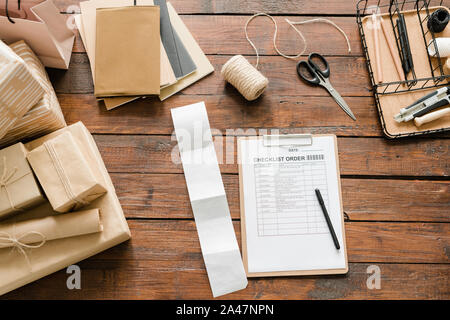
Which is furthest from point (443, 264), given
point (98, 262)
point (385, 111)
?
point (98, 262)

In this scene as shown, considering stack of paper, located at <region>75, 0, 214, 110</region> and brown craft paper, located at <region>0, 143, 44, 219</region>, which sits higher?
stack of paper, located at <region>75, 0, 214, 110</region>

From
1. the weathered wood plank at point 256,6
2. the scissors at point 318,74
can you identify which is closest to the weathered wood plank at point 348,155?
the scissors at point 318,74

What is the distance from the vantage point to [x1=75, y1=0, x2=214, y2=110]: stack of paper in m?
0.91

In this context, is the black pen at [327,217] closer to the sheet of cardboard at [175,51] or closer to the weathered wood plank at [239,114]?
the weathered wood plank at [239,114]

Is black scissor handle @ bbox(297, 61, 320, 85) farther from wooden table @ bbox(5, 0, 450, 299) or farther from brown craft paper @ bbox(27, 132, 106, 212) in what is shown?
brown craft paper @ bbox(27, 132, 106, 212)

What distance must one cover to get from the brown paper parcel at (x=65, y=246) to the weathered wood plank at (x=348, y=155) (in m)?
0.08

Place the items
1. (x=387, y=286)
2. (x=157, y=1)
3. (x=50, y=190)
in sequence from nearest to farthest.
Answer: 1. (x=50, y=190)
2. (x=387, y=286)
3. (x=157, y=1)

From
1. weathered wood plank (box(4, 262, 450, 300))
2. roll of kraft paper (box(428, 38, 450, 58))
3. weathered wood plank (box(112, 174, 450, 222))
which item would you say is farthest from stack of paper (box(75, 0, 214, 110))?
roll of kraft paper (box(428, 38, 450, 58))

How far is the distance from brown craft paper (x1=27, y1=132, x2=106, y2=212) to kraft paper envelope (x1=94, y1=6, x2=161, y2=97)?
20 centimetres

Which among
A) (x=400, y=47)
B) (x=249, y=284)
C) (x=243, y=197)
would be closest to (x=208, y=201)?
(x=243, y=197)

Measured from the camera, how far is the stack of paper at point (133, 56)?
0.91m

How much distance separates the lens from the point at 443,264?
Result: 2.89ft

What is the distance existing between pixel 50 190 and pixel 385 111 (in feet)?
2.76

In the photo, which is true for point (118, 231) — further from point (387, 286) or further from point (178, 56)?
point (387, 286)
